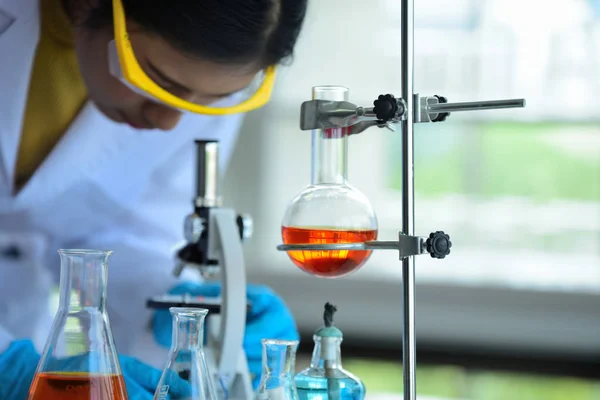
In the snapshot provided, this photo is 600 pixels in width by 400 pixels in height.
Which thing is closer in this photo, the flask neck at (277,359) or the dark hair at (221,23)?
the flask neck at (277,359)

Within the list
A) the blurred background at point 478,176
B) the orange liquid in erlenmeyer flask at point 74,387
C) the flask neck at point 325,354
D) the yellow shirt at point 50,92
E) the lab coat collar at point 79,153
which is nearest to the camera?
the orange liquid in erlenmeyer flask at point 74,387

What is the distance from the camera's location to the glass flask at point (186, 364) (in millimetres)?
893

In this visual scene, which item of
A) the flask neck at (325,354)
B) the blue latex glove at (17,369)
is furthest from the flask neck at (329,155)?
the blue latex glove at (17,369)

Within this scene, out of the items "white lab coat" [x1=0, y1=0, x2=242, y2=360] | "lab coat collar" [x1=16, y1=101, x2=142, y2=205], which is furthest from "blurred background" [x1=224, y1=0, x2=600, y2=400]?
"lab coat collar" [x1=16, y1=101, x2=142, y2=205]

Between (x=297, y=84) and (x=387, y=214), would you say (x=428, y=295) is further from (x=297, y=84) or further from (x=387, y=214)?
(x=297, y=84)

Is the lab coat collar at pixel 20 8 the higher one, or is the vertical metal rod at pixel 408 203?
the lab coat collar at pixel 20 8

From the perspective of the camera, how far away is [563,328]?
15.7 feet

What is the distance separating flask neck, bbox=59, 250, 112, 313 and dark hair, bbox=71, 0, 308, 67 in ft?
1.69

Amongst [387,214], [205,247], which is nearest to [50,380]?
[205,247]

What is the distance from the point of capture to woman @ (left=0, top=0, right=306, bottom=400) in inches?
51.4

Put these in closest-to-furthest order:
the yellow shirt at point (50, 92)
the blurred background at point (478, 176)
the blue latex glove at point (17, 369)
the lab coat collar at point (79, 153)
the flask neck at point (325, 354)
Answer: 1. the flask neck at point (325, 354)
2. the blue latex glove at point (17, 369)
3. the yellow shirt at point (50, 92)
4. the lab coat collar at point (79, 153)
5. the blurred background at point (478, 176)

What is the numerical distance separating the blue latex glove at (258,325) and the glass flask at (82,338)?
1.89ft

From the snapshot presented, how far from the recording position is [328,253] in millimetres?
1004

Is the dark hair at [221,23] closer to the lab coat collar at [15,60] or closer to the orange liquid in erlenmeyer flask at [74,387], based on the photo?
the lab coat collar at [15,60]
